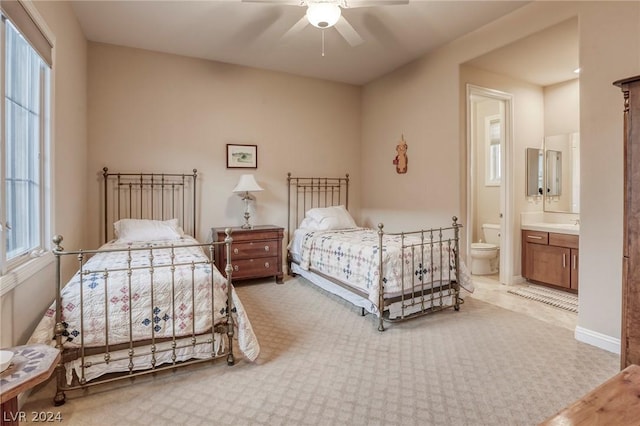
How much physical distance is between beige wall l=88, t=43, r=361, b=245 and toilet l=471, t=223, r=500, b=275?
1.95 meters

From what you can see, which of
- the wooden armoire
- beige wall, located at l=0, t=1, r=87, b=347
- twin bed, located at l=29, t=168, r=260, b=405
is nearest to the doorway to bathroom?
the wooden armoire

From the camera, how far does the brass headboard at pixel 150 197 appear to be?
410 centimetres

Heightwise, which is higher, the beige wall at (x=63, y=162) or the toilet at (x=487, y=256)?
the beige wall at (x=63, y=162)

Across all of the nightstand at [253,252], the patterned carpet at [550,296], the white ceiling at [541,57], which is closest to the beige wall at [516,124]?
the white ceiling at [541,57]

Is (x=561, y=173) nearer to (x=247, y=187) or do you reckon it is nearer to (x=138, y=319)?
(x=247, y=187)

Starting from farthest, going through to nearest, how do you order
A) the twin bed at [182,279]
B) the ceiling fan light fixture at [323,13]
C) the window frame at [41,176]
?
the ceiling fan light fixture at [323,13] → the twin bed at [182,279] → the window frame at [41,176]

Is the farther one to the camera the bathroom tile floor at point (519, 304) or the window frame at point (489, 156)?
the window frame at point (489, 156)

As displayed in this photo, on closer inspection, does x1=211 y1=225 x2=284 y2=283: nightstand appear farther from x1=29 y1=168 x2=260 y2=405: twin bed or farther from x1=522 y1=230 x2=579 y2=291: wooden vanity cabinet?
x1=522 y1=230 x2=579 y2=291: wooden vanity cabinet

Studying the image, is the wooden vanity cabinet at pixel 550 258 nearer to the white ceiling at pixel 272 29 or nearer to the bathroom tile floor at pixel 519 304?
the bathroom tile floor at pixel 519 304

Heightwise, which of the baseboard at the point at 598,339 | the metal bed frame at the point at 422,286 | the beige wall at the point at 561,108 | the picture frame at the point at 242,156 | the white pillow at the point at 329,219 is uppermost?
the beige wall at the point at 561,108

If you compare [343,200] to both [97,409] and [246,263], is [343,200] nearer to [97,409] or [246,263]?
[246,263]

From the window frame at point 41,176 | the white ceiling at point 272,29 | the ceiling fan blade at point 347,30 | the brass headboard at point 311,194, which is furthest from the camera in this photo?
the brass headboard at point 311,194

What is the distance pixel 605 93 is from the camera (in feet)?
8.62

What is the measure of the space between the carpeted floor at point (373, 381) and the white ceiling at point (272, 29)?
2.64 m
